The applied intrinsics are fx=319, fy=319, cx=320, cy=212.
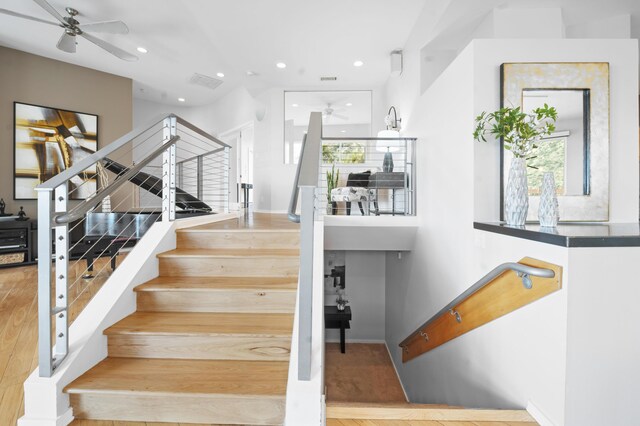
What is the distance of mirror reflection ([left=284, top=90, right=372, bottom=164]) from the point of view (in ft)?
20.2

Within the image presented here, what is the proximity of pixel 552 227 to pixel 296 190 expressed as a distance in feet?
4.32

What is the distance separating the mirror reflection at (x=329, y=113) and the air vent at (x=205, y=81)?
1456mm

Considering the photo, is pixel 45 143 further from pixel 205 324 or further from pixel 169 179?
pixel 205 324

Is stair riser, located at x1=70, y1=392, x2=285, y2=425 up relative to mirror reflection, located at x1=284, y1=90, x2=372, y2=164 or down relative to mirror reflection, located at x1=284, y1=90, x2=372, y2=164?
down

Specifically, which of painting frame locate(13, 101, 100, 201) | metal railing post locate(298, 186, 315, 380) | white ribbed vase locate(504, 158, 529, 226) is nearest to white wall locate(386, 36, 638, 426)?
white ribbed vase locate(504, 158, 529, 226)

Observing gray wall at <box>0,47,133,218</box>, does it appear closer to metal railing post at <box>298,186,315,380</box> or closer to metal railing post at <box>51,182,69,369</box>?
metal railing post at <box>51,182,69,369</box>

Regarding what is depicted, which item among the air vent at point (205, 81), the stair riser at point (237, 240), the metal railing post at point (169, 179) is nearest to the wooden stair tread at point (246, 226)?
the stair riser at point (237, 240)

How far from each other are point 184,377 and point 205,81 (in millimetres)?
6105

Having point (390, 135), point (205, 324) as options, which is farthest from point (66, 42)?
point (390, 135)

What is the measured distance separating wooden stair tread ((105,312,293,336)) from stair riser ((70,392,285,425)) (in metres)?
0.31

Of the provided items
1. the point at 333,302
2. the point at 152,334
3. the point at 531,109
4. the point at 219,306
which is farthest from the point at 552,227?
the point at 333,302

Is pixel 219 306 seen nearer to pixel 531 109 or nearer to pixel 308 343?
pixel 308 343

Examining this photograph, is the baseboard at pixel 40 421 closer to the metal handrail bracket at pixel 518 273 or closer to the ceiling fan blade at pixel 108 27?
the metal handrail bracket at pixel 518 273

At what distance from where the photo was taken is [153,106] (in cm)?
741
